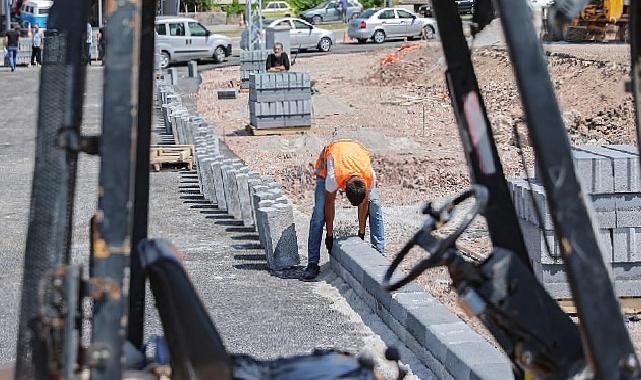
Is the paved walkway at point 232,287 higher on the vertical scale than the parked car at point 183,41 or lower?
lower

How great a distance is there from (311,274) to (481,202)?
822 cm

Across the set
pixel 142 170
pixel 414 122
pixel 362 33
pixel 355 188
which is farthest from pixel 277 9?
pixel 142 170

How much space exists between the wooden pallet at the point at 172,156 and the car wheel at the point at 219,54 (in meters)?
26.9

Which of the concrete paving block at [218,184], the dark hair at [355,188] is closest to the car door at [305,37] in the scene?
the concrete paving block at [218,184]

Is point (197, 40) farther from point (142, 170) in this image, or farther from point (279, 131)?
point (142, 170)

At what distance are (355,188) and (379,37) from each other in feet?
138

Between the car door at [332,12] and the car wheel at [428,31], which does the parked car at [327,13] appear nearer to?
the car door at [332,12]

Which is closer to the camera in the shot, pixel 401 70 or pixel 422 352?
pixel 422 352

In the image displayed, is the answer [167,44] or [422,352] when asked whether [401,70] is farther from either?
[422,352]

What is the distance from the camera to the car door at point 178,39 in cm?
4384

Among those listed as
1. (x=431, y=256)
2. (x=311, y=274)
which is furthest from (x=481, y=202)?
(x=311, y=274)

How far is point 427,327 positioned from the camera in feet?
26.0

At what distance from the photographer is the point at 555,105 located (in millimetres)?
2785

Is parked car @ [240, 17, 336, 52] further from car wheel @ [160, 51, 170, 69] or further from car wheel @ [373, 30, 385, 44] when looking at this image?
car wheel @ [160, 51, 170, 69]
